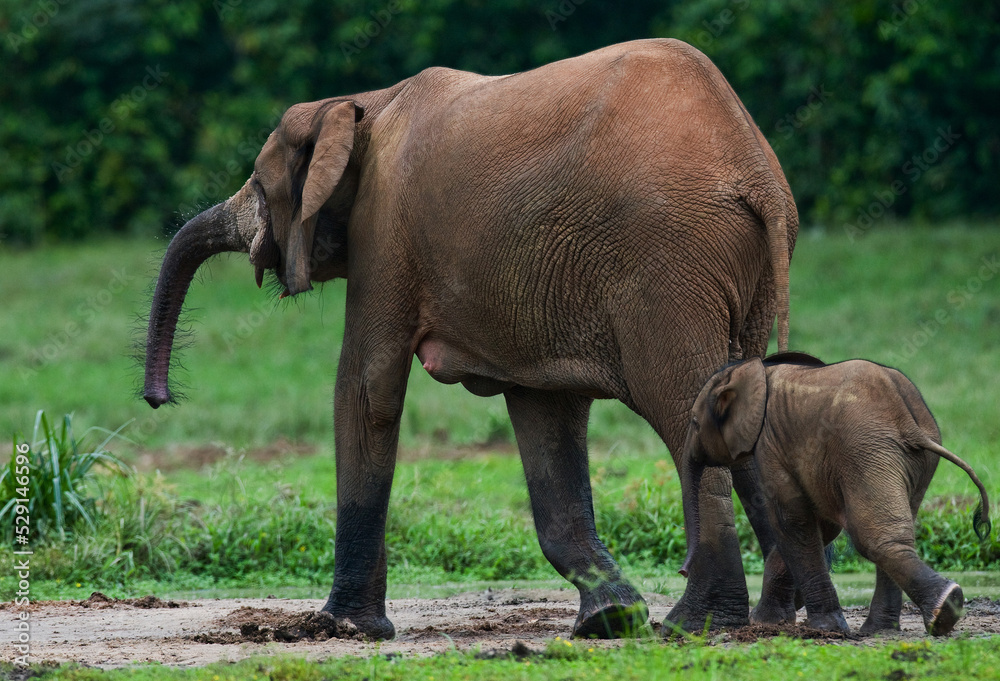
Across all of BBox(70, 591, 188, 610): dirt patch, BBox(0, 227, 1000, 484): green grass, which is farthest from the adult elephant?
BBox(0, 227, 1000, 484): green grass

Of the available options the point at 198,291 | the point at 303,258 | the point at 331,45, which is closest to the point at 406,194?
the point at 303,258

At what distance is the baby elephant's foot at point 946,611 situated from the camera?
5.05 meters

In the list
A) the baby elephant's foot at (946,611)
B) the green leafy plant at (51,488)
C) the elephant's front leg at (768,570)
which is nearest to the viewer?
the baby elephant's foot at (946,611)

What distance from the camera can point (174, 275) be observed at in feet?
23.0

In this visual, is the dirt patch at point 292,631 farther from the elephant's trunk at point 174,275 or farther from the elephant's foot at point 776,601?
the elephant's foot at point 776,601

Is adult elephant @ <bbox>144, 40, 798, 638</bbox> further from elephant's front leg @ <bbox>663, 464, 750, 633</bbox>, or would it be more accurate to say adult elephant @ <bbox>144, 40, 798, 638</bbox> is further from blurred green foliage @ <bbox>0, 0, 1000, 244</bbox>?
blurred green foliage @ <bbox>0, 0, 1000, 244</bbox>

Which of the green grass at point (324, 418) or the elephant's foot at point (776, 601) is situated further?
the green grass at point (324, 418)

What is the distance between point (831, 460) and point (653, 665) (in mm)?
1168

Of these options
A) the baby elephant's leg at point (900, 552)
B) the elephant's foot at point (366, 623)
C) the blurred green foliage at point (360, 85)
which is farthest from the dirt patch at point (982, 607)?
the blurred green foliage at point (360, 85)

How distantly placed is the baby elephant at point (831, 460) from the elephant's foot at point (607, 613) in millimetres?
715

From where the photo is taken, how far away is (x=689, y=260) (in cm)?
544

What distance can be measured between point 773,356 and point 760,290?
0.30m

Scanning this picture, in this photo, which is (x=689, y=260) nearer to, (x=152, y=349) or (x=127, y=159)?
(x=152, y=349)

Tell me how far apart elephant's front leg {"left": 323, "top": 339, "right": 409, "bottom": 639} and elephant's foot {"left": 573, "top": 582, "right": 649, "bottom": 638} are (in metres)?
0.94
